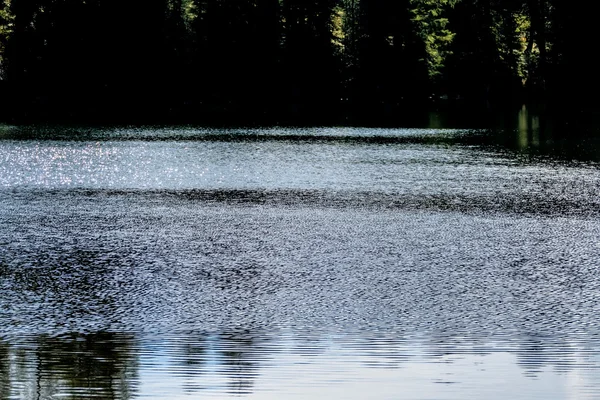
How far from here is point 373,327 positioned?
11391mm

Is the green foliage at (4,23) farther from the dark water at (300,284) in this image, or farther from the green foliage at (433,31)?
the dark water at (300,284)

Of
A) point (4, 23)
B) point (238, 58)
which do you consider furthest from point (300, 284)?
point (4, 23)

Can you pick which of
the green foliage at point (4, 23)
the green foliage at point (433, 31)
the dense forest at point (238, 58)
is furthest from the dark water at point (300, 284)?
the green foliage at point (4, 23)

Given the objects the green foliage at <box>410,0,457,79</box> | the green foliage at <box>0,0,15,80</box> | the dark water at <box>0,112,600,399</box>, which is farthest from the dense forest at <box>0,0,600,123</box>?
the dark water at <box>0,112,600,399</box>

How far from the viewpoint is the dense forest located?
83938mm

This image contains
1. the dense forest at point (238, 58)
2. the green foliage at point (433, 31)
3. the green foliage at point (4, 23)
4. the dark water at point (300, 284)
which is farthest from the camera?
the green foliage at point (433, 31)

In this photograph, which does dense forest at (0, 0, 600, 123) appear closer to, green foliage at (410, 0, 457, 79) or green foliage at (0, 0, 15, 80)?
green foliage at (0, 0, 15, 80)

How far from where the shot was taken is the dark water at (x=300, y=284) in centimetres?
927

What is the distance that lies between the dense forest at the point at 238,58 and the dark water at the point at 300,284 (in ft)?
179

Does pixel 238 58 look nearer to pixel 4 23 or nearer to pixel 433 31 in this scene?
pixel 433 31

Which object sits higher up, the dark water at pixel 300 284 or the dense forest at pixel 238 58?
the dense forest at pixel 238 58

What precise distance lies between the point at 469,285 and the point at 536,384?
5058mm

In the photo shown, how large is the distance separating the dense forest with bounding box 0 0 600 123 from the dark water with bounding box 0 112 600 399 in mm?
54585

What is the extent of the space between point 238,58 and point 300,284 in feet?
243
